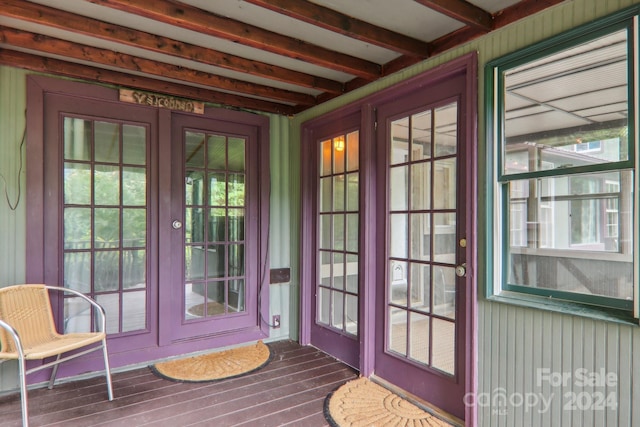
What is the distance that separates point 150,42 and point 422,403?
302cm

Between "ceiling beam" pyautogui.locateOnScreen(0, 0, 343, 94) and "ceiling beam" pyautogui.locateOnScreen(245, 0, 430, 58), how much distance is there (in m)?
0.84

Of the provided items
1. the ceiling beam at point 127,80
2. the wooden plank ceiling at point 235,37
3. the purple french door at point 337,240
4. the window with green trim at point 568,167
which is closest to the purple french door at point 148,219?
the ceiling beam at point 127,80

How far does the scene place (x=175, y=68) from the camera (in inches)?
113

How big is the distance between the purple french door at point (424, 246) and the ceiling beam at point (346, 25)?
32cm

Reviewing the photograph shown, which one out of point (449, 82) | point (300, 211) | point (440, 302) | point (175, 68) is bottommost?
point (440, 302)

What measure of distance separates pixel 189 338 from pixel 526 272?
2.84 m

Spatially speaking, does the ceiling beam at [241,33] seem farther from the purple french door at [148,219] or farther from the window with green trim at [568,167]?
the purple french door at [148,219]

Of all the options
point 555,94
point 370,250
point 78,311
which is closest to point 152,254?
point 78,311

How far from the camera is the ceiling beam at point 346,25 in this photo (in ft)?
6.48

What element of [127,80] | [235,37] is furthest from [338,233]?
[127,80]

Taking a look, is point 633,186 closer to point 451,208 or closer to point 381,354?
point 451,208

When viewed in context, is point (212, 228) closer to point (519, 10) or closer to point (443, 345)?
point (443, 345)

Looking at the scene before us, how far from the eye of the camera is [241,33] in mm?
2264

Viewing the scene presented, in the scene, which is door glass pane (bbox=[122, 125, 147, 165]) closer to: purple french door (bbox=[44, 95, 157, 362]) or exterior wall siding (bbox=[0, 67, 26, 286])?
purple french door (bbox=[44, 95, 157, 362])
